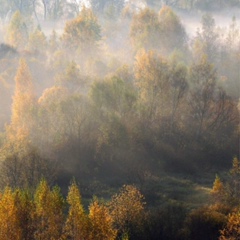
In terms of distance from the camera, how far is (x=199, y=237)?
52.4 metres

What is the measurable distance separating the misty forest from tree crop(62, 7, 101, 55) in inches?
10.6

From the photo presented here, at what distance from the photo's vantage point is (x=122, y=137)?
3044 inches

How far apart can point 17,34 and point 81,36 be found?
20.4 m

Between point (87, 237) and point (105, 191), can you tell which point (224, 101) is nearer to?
point (105, 191)

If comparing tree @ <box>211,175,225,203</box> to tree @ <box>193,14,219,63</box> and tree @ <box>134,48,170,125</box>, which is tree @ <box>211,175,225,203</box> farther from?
tree @ <box>193,14,219,63</box>

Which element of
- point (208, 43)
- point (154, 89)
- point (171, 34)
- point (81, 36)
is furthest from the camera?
point (171, 34)

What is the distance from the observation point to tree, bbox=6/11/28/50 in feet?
395

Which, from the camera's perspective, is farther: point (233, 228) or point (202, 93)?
point (202, 93)

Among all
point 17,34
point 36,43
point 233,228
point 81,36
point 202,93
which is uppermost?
point 17,34

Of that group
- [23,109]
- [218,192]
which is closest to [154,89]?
[23,109]

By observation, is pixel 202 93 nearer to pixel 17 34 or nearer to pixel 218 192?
pixel 218 192

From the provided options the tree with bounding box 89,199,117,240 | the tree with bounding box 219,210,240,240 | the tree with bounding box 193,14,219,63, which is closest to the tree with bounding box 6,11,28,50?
the tree with bounding box 193,14,219,63

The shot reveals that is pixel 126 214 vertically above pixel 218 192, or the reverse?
pixel 218 192

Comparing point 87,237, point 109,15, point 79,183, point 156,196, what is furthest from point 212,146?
Result: point 109,15
